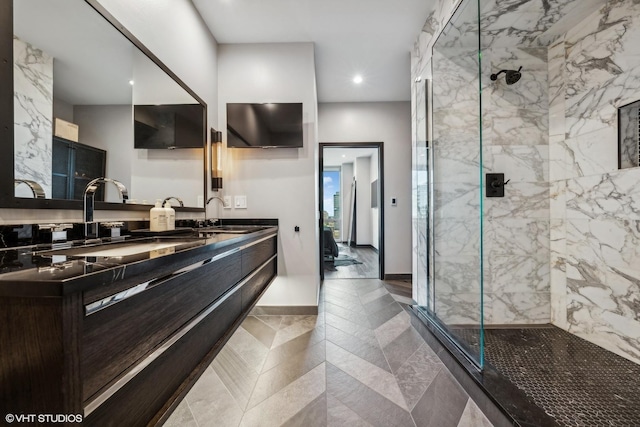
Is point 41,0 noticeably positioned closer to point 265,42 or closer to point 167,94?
point 167,94

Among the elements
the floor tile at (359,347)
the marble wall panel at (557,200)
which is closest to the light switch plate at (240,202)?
the floor tile at (359,347)

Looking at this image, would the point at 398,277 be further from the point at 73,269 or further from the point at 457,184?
the point at 73,269

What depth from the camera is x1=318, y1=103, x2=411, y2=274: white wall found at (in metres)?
3.90

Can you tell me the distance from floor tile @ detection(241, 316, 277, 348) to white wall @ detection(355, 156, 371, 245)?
5.22m

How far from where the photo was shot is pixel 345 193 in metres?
8.13

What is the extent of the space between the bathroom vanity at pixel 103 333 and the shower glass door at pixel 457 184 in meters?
1.69

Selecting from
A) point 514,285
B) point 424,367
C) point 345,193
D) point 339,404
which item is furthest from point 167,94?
point 345,193

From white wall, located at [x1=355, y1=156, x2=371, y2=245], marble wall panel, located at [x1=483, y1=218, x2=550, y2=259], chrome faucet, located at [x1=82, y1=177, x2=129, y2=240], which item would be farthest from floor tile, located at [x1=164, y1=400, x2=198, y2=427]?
white wall, located at [x1=355, y1=156, x2=371, y2=245]

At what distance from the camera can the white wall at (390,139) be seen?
3904 mm

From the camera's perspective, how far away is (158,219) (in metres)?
1.52

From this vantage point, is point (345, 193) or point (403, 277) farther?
point (345, 193)

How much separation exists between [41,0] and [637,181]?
10.8ft

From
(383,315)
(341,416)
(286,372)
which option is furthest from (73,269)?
(383,315)

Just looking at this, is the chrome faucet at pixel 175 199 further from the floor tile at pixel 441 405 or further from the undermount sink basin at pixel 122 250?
the floor tile at pixel 441 405
